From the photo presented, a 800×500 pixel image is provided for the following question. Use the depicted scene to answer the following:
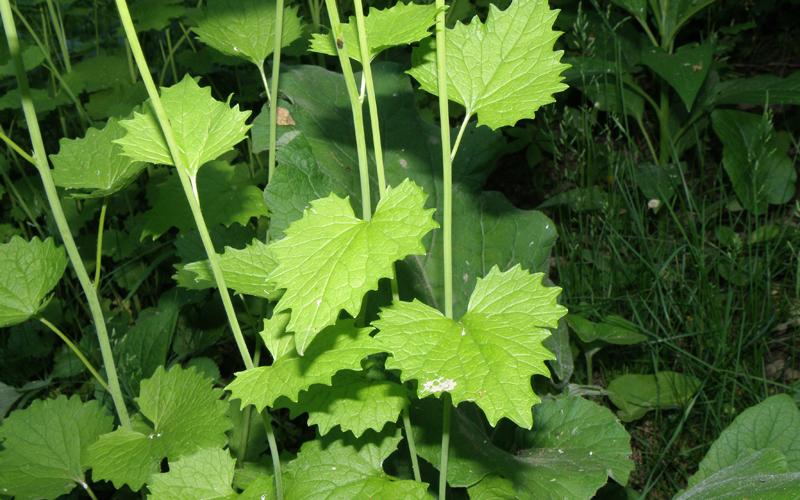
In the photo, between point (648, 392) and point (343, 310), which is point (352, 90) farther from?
point (648, 392)

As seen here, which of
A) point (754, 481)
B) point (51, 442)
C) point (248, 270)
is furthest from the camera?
point (51, 442)

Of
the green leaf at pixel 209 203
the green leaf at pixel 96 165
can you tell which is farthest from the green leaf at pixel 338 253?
the green leaf at pixel 209 203

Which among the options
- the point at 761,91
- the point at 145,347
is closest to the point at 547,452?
the point at 145,347

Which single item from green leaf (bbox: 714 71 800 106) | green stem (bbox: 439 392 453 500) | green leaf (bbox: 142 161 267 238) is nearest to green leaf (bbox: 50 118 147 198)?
green leaf (bbox: 142 161 267 238)

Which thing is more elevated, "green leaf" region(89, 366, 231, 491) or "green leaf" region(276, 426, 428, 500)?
"green leaf" region(89, 366, 231, 491)

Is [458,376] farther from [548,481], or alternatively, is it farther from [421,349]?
[548,481]

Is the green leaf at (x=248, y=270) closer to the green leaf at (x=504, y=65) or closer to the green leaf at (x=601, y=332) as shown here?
the green leaf at (x=504, y=65)

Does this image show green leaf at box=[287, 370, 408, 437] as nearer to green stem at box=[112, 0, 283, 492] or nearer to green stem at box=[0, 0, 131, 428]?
green stem at box=[112, 0, 283, 492]
